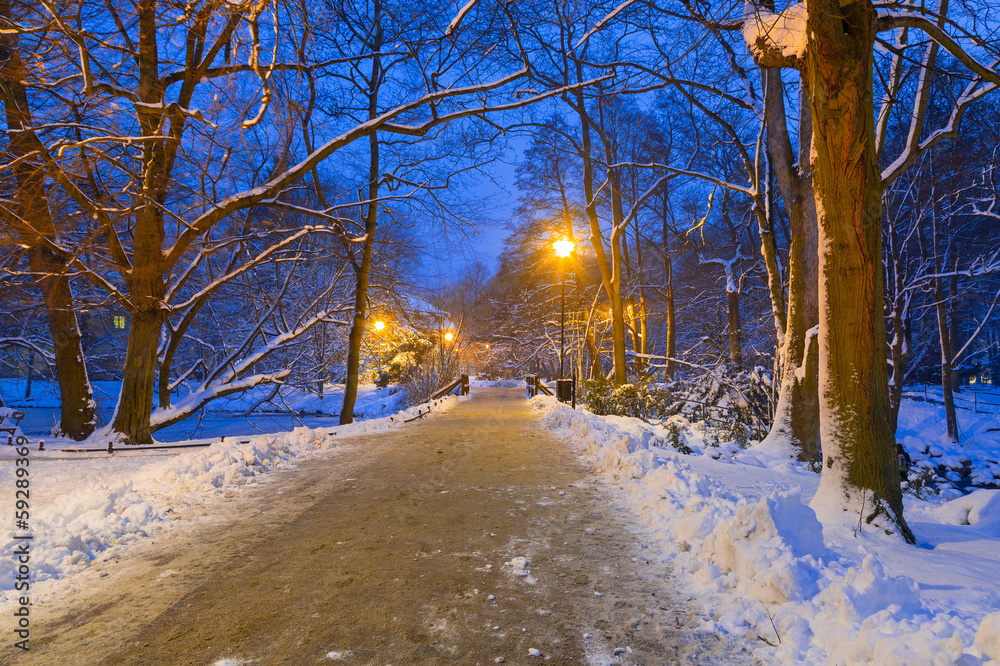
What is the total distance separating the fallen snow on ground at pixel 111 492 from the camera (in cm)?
396

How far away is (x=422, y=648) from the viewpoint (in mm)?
2750

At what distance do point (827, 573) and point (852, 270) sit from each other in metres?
3.02

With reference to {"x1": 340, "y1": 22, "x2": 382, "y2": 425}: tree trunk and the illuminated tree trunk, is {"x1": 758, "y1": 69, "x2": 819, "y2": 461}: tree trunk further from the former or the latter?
{"x1": 340, "y1": 22, "x2": 382, "y2": 425}: tree trunk

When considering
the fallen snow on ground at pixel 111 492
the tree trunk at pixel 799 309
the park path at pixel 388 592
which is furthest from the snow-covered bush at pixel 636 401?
the fallen snow on ground at pixel 111 492

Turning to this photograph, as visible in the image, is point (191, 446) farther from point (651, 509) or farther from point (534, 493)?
point (651, 509)

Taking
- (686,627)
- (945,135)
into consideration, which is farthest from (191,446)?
(945,135)

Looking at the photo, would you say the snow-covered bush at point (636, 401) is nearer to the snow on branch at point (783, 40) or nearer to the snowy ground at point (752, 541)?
the snowy ground at point (752, 541)

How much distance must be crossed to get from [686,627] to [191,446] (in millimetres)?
8779

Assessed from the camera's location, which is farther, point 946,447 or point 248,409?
point 248,409

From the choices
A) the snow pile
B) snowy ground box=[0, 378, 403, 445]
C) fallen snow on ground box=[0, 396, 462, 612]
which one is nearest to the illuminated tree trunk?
the snow pile

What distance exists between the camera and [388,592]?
136 inches

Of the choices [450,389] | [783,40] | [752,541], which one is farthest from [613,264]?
[752,541]

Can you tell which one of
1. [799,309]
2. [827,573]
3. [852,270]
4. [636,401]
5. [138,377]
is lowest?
[636,401]

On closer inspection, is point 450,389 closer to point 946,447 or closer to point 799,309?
point 799,309
